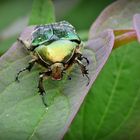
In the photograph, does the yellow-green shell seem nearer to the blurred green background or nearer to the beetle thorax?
the beetle thorax

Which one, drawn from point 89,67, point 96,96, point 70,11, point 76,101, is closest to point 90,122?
point 96,96

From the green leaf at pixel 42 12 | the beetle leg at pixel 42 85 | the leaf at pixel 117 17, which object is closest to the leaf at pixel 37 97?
the beetle leg at pixel 42 85

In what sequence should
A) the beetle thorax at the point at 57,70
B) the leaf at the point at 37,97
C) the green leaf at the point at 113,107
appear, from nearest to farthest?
1. the leaf at the point at 37,97
2. the beetle thorax at the point at 57,70
3. the green leaf at the point at 113,107

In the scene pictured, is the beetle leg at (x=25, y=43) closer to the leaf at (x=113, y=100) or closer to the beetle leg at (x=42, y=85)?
the beetle leg at (x=42, y=85)

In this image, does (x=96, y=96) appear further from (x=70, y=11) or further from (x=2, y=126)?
(x=70, y=11)

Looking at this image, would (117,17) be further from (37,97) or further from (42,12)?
(37,97)

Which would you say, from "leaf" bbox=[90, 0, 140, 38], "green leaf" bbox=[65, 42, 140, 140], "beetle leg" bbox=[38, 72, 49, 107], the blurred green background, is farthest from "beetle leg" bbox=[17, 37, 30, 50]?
the blurred green background

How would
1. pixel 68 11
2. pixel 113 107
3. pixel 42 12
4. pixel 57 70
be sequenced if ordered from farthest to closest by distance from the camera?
pixel 68 11, pixel 42 12, pixel 113 107, pixel 57 70

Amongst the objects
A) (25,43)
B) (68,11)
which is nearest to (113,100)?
(25,43)

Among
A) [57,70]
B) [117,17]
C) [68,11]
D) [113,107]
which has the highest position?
[57,70]
